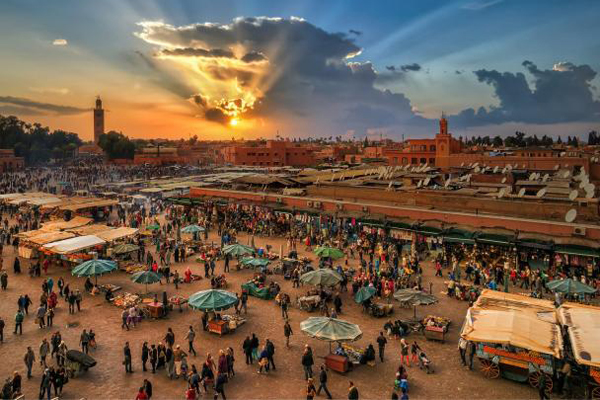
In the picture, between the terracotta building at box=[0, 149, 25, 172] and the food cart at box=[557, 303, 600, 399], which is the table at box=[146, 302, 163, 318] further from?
the terracotta building at box=[0, 149, 25, 172]

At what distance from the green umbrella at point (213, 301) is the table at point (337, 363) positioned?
3.82 metres

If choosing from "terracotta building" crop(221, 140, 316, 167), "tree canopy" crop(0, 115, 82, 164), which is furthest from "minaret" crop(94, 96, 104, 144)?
"terracotta building" crop(221, 140, 316, 167)

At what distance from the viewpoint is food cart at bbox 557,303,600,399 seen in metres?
9.45

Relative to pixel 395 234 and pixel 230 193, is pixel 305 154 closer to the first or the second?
pixel 230 193

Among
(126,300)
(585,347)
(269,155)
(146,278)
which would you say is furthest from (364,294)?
(269,155)

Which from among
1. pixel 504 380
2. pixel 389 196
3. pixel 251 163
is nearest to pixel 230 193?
pixel 389 196

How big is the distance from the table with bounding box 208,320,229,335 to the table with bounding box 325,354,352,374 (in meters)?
3.90

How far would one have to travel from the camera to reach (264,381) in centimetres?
1095

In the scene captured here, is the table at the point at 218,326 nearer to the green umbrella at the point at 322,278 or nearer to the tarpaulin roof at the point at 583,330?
the green umbrella at the point at 322,278

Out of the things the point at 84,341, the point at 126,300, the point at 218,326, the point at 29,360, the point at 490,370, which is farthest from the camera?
the point at 126,300

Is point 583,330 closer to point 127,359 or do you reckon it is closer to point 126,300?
point 127,359

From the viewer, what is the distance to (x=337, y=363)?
37.1ft

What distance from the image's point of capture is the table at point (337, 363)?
11.2 meters

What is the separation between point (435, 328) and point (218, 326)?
7091mm
